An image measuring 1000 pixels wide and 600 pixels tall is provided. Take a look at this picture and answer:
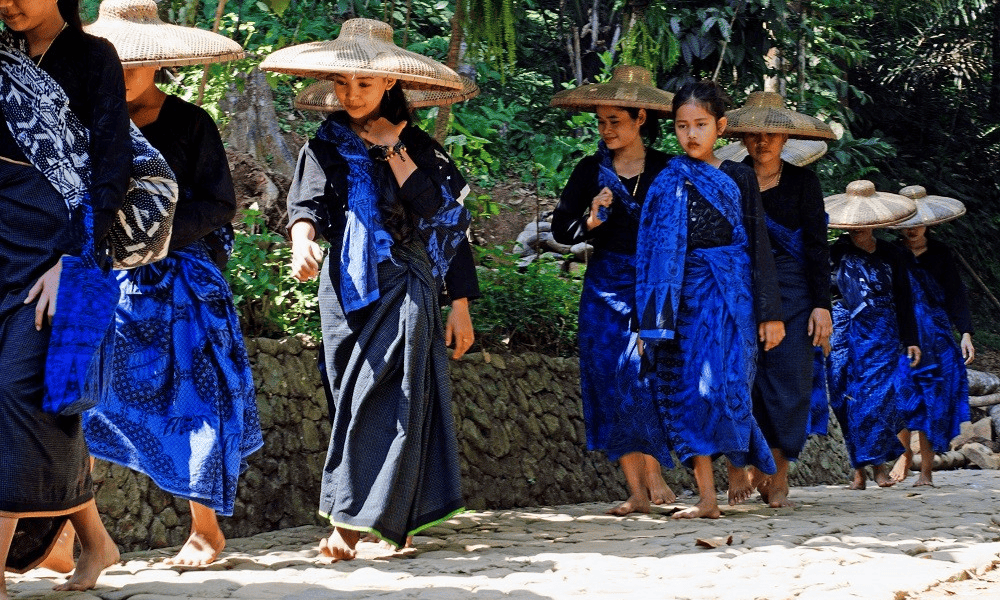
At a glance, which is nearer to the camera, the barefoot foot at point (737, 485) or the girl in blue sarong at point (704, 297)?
the girl in blue sarong at point (704, 297)

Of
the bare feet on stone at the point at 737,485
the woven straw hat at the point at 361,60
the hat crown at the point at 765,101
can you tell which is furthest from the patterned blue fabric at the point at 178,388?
the hat crown at the point at 765,101

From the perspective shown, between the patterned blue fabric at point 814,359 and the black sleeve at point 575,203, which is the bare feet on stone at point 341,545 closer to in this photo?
the black sleeve at point 575,203

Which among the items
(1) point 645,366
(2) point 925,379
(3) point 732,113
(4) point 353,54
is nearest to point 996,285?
(2) point 925,379

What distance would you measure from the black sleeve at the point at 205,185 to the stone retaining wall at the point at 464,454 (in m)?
1.44

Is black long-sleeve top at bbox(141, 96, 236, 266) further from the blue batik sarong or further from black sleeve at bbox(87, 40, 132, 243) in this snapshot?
the blue batik sarong

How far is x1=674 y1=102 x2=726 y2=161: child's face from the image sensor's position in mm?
6984

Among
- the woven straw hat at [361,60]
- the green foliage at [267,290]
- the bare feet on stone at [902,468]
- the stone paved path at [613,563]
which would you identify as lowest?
the stone paved path at [613,563]

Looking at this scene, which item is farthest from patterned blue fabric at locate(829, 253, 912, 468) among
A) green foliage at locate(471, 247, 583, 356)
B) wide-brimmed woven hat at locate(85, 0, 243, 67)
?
wide-brimmed woven hat at locate(85, 0, 243, 67)

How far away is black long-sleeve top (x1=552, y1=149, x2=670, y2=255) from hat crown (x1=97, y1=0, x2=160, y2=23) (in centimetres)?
267

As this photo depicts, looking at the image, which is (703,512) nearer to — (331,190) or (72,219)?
(331,190)

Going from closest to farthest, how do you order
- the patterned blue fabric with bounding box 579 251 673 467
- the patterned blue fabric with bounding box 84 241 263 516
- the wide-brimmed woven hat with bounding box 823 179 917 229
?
the patterned blue fabric with bounding box 84 241 263 516
the patterned blue fabric with bounding box 579 251 673 467
the wide-brimmed woven hat with bounding box 823 179 917 229

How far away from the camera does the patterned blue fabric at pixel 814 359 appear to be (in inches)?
309

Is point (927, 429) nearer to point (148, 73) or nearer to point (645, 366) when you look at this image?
point (645, 366)

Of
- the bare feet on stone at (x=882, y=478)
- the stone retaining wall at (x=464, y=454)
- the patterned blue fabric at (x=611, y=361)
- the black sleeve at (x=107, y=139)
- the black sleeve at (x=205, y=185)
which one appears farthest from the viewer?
the bare feet on stone at (x=882, y=478)
